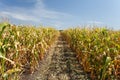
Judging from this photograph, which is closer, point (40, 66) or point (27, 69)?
point (27, 69)

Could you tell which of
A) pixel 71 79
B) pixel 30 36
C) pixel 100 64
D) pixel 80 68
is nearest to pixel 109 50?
pixel 100 64

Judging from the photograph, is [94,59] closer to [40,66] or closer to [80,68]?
[80,68]

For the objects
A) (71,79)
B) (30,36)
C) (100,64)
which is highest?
(30,36)

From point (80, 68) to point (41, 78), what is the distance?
1.70 meters

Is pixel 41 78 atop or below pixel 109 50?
below

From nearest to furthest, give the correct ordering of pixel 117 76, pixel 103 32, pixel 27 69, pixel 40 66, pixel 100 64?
pixel 117 76, pixel 100 64, pixel 27 69, pixel 40 66, pixel 103 32

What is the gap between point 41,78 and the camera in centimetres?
614

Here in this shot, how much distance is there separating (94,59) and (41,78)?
146 centimetres

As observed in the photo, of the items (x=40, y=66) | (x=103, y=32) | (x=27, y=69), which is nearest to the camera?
(x=27, y=69)

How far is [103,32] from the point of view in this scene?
7992 mm

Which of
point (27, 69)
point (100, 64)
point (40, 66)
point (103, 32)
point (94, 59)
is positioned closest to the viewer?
point (100, 64)

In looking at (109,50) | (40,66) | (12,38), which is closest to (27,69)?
(40,66)

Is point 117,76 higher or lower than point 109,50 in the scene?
lower

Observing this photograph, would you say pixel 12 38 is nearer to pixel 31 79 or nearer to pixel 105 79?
pixel 31 79
